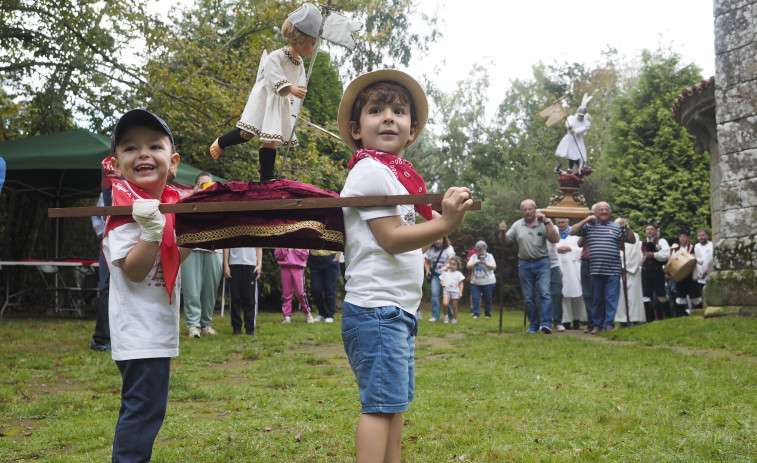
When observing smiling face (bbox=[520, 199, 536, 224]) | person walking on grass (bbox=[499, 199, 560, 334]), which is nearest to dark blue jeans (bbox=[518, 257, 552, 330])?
person walking on grass (bbox=[499, 199, 560, 334])

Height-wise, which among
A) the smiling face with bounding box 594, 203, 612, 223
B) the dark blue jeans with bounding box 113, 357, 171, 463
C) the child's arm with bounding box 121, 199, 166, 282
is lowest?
the dark blue jeans with bounding box 113, 357, 171, 463

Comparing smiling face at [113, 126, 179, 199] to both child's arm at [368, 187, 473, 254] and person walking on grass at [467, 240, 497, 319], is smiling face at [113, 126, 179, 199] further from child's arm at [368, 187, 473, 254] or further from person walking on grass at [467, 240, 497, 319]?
person walking on grass at [467, 240, 497, 319]

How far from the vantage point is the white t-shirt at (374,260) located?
2588mm

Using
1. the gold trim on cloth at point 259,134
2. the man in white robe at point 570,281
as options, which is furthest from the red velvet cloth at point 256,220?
the man in white robe at point 570,281

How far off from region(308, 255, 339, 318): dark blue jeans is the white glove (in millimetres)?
9958

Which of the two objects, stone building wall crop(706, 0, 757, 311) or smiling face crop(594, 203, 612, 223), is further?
smiling face crop(594, 203, 612, 223)

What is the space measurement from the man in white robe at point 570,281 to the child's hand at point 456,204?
1093cm

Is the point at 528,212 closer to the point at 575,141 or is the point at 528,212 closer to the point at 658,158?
the point at 575,141

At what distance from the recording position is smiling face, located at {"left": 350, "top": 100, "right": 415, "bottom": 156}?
2.80m

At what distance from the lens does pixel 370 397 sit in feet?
8.26

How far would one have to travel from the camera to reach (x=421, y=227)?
250cm

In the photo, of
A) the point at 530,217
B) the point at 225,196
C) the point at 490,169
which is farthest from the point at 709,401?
the point at 490,169

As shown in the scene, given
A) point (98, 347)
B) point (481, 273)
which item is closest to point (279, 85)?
point (98, 347)

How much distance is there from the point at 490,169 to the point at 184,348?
35.4 meters
